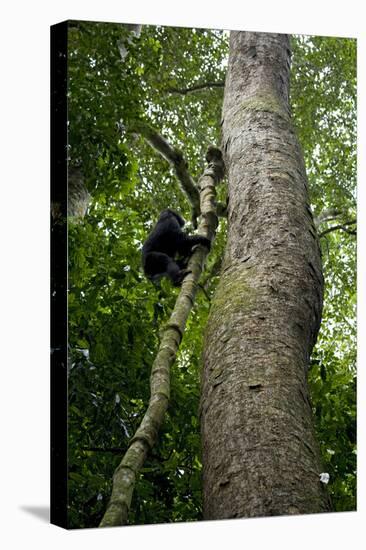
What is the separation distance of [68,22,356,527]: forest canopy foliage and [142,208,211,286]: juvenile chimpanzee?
0.14 m

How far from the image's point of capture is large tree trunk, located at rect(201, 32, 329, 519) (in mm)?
4414

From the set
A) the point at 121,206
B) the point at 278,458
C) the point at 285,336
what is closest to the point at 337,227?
the point at 121,206

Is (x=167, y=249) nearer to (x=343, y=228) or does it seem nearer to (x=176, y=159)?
(x=176, y=159)

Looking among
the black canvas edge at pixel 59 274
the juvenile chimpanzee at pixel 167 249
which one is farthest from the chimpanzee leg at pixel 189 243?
the black canvas edge at pixel 59 274

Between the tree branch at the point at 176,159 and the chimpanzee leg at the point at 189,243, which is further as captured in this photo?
the chimpanzee leg at the point at 189,243

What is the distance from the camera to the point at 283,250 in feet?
17.5

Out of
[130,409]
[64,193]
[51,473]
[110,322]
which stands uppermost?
[64,193]

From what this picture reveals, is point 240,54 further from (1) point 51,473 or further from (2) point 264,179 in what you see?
(1) point 51,473

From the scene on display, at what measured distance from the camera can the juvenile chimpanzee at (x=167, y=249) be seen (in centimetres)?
699

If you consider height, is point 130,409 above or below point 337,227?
below

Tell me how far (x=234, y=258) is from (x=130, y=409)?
4.40ft

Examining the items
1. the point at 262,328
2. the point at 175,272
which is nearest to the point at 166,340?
the point at 262,328

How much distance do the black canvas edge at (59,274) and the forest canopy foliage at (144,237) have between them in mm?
126

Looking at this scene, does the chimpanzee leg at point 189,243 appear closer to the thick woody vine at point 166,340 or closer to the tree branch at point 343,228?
the thick woody vine at point 166,340
